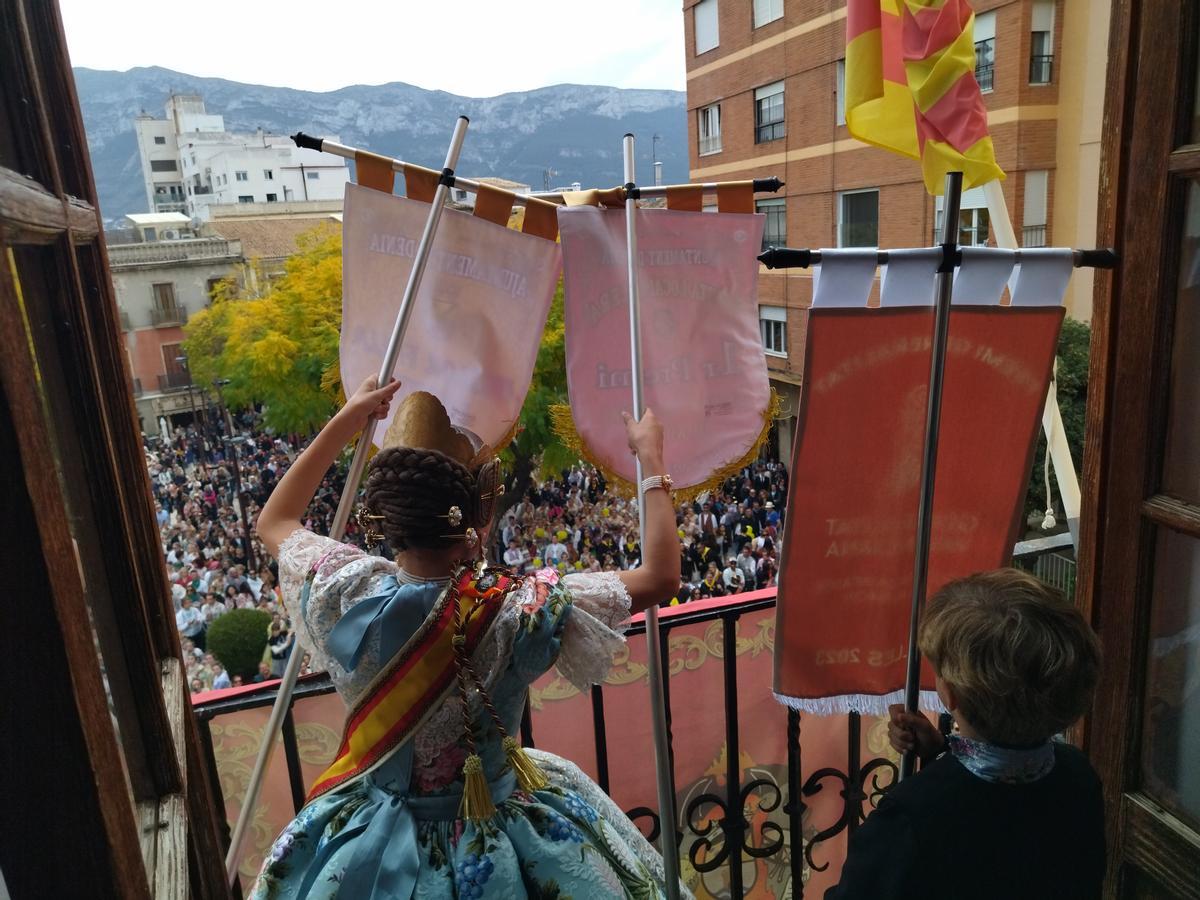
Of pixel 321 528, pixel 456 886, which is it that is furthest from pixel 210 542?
pixel 456 886

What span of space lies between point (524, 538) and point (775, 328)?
20.1 ft

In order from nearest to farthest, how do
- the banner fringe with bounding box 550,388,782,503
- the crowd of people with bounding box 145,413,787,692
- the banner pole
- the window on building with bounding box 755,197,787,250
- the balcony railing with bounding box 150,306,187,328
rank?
the banner pole, the banner fringe with bounding box 550,388,782,503, the crowd of people with bounding box 145,413,787,692, the window on building with bounding box 755,197,787,250, the balcony railing with bounding box 150,306,187,328

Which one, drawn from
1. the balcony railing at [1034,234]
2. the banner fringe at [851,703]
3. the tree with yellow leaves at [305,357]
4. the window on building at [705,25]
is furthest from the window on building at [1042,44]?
the banner fringe at [851,703]

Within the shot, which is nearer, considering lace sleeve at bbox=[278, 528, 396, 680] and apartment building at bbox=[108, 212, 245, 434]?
lace sleeve at bbox=[278, 528, 396, 680]

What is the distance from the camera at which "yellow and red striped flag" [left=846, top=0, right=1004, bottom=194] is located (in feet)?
5.24

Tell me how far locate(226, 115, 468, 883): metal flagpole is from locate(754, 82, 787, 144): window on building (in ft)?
43.2

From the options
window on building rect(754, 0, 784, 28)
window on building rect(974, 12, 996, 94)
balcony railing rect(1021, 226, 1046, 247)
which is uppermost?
window on building rect(754, 0, 784, 28)

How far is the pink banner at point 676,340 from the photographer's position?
2270mm

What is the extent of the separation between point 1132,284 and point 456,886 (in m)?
1.48

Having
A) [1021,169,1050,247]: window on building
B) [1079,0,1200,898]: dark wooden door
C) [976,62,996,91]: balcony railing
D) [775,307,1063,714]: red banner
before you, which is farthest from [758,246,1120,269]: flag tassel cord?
[976,62,996,91]: balcony railing

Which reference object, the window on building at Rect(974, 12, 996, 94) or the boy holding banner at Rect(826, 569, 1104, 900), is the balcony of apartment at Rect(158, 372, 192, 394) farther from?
the boy holding banner at Rect(826, 569, 1104, 900)

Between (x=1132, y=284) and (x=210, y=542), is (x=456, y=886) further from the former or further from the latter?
(x=210, y=542)

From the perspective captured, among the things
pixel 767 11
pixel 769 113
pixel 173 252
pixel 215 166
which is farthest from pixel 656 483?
pixel 215 166

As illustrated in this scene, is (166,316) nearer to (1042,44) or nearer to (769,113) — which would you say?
(769,113)
